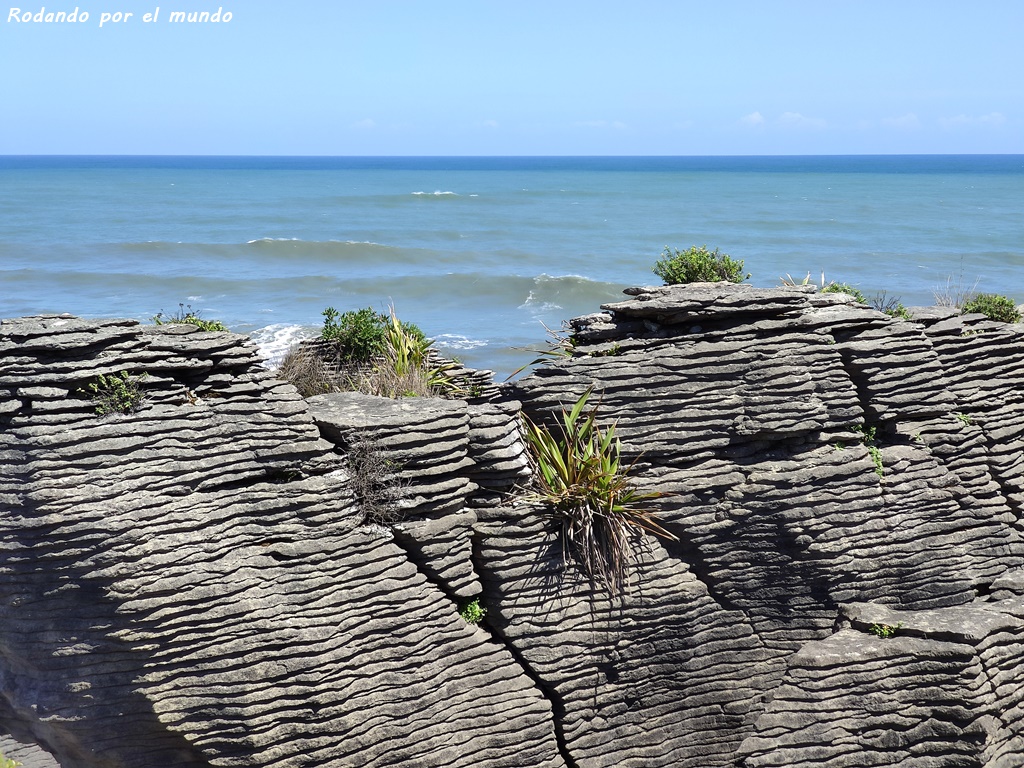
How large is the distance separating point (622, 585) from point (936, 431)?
5.09m

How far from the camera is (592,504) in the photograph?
423 inches

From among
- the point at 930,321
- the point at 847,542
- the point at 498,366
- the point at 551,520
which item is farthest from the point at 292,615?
the point at 498,366

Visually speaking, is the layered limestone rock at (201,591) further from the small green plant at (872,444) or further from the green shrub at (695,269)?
the green shrub at (695,269)

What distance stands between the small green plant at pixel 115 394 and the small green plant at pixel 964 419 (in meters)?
10.6

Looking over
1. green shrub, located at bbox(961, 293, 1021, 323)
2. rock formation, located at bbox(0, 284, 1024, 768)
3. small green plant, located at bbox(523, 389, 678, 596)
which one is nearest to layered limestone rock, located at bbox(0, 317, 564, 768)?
rock formation, located at bbox(0, 284, 1024, 768)

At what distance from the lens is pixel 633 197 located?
303ft

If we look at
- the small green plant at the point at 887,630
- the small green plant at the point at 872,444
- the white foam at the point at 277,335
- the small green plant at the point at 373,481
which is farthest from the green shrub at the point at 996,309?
the white foam at the point at 277,335

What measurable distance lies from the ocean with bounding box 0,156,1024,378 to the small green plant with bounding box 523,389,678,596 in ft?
10.8

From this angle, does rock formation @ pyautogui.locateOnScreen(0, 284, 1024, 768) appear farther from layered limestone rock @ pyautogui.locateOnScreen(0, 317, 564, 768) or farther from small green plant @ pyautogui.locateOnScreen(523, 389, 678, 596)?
small green plant @ pyautogui.locateOnScreen(523, 389, 678, 596)

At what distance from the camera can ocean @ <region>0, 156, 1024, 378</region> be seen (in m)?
34.8

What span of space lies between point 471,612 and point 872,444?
230 inches

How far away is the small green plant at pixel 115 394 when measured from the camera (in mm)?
9359

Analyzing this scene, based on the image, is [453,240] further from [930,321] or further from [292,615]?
[292,615]

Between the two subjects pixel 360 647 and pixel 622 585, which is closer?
pixel 360 647
